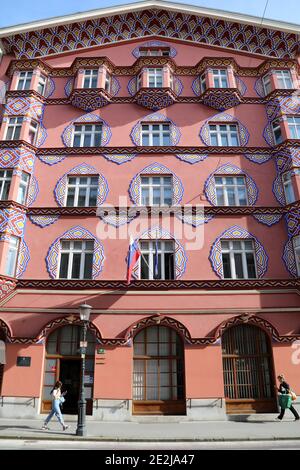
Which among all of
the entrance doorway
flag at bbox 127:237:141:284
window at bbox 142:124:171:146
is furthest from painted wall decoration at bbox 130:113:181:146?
the entrance doorway

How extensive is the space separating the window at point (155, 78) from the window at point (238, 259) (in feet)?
38.2

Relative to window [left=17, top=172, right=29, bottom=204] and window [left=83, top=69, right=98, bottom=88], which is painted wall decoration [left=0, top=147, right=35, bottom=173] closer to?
window [left=17, top=172, right=29, bottom=204]

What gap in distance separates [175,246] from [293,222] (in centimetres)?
656

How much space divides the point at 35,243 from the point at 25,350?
219 inches

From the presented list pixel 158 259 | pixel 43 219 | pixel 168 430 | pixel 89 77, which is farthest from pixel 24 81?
pixel 168 430

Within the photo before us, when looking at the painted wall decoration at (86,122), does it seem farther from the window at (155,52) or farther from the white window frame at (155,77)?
the window at (155,52)

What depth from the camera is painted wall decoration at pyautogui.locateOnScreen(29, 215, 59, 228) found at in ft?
63.9

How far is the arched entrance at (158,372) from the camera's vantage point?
655 inches

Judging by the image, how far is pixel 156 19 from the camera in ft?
84.7

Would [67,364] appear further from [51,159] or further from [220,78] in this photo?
[220,78]

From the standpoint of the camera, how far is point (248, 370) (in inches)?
680

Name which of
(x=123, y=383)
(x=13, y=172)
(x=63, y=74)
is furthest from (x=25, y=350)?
(x=63, y=74)

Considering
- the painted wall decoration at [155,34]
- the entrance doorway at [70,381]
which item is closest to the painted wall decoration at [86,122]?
the painted wall decoration at [155,34]
